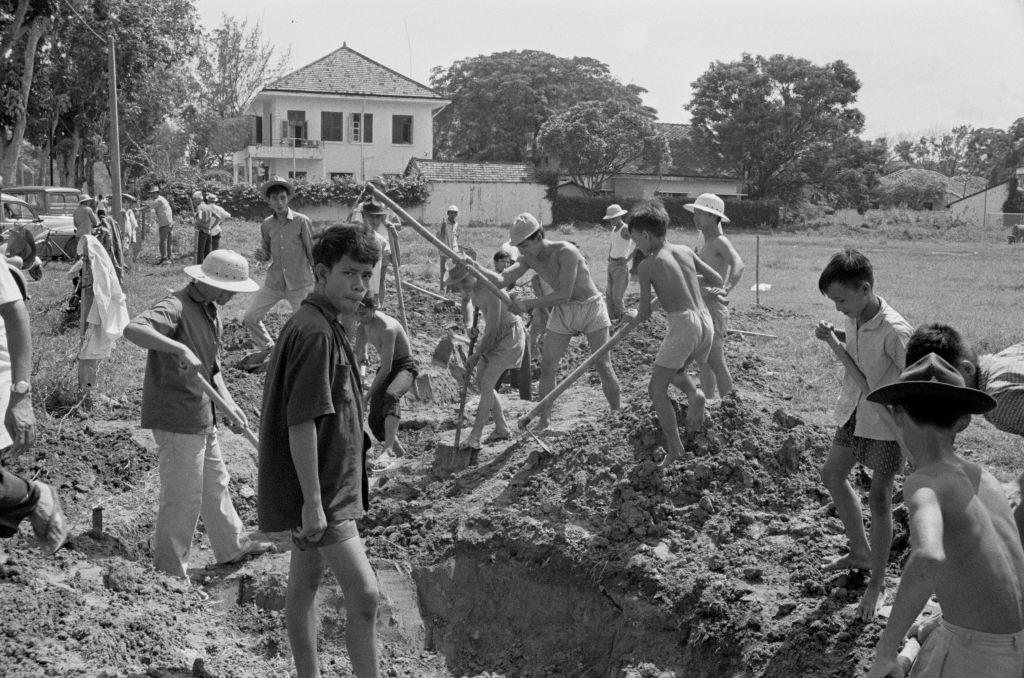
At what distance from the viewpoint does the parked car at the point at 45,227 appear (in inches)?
795

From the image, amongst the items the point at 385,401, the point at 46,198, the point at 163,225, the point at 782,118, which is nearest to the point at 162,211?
the point at 163,225

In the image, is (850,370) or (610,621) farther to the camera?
(610,621)

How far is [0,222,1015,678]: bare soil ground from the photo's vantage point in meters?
4.45

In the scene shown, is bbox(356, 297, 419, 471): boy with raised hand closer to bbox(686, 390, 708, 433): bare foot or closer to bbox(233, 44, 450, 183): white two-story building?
bbox(686, 390, 708, 433): bare foot

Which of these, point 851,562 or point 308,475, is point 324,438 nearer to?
point 308,475

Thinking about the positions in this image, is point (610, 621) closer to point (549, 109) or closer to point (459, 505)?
point (459, 505)

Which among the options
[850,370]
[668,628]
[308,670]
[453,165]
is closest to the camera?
[308,670]

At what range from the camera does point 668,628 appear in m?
4.93

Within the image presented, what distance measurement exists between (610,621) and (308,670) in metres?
2.01

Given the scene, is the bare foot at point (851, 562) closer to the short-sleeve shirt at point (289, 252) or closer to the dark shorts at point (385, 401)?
the dark shorts at point (385, 401)

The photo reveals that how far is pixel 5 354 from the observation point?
398cm

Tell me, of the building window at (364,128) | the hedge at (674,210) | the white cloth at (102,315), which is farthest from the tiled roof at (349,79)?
the white cloth at (102,315)

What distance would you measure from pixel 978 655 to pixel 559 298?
4.92m

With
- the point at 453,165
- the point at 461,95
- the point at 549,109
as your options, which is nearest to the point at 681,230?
the point at 453,165
